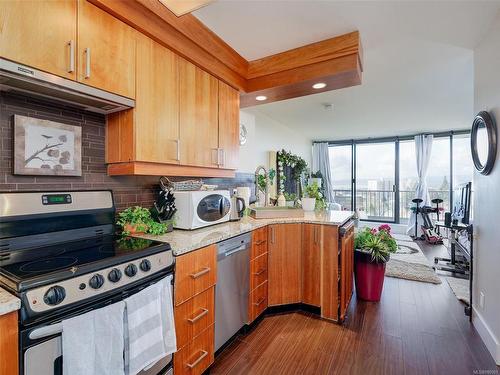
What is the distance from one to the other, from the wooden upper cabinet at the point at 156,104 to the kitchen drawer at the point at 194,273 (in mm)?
685

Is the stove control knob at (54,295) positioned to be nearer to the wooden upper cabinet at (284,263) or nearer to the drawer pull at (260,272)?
the drawer pull at (260,272)

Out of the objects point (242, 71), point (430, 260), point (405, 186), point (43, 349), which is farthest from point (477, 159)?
point (405, 186)

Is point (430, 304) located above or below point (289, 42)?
below

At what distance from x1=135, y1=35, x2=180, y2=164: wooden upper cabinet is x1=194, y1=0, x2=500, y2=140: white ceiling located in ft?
1.53

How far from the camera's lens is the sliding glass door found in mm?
6801

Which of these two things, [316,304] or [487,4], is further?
[316,304]

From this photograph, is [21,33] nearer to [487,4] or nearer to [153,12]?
[153,12]

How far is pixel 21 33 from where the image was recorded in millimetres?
1113

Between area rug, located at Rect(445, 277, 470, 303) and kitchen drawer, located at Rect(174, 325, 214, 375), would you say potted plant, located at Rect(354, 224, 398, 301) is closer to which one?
area rug, located at Rect(445, 277, 470, 303)

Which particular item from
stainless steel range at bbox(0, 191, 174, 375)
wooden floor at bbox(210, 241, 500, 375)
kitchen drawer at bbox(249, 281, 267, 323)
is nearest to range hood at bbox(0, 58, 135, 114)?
stainless steel range at bbox(0, 191, 174, 375)

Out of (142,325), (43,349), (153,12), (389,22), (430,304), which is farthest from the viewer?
(430,304)

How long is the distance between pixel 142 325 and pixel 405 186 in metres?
7.15

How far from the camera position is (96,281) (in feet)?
3.52

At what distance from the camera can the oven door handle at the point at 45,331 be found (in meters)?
0.91
